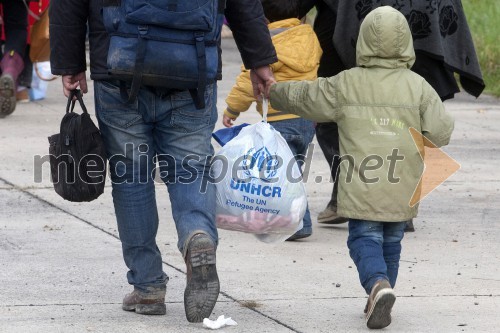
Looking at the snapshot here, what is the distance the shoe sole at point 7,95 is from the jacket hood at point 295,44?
4179 millimetres

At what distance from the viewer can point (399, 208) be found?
4961mm

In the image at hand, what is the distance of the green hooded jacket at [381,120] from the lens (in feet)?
16.1

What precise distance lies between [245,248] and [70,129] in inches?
67.6

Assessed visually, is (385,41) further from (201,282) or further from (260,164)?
(201,282)

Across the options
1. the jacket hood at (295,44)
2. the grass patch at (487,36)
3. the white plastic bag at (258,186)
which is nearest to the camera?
the white plastic bag at (258,186)

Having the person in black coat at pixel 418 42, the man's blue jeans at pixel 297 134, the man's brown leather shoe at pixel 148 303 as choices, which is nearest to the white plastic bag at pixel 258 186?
the man's brown leather shoe at pixel 148 303

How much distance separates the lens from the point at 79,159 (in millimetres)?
4773

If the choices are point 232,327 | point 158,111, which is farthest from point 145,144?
point 232,327

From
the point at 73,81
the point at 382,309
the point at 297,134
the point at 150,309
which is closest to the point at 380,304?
the point at 382,309

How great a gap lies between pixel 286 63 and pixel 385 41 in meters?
1.26

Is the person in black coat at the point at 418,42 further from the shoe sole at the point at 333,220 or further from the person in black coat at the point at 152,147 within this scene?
the person in black coat at the point at 152,147

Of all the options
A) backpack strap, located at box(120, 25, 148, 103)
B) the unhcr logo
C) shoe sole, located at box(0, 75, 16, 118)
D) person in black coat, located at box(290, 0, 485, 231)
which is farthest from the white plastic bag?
shoe sole, located at box(0, 75, 16, 118)

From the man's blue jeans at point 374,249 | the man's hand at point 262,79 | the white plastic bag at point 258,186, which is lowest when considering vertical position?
the man's blue jeans at point 374,249

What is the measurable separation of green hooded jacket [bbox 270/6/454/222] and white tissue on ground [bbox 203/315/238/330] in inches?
25.3
